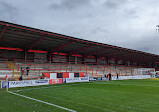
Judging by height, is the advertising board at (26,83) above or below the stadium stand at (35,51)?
below

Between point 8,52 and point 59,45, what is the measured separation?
11797 millimetres

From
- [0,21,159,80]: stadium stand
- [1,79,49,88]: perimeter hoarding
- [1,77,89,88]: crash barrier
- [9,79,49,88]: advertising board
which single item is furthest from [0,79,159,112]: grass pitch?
[0,21,159,80]: stadium stand

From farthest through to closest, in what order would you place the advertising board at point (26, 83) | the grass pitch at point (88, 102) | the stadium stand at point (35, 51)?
the stadium stand at point (35, 51), the advertising board at point (26, 83), the grass pitch at point (88, 102)

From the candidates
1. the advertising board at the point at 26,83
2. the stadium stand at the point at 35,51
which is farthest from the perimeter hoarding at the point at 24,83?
the stadium stand at the point at 35,51

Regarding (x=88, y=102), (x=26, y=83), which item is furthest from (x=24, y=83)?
(x=88, y=102)

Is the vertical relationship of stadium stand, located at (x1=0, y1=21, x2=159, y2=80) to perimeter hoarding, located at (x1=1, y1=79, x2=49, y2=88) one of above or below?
above

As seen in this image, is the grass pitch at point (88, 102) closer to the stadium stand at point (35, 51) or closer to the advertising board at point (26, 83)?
the advertising board at point (26, 83)

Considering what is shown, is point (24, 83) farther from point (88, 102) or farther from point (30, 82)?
point (88, 102)

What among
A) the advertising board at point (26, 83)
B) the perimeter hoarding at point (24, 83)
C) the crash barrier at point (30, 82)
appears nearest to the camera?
the crash barrier at point (30, 82)

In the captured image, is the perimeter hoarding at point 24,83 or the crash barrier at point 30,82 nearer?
the crash barrier at point 30,82

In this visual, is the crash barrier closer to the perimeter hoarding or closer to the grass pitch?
the perimeter hoarding

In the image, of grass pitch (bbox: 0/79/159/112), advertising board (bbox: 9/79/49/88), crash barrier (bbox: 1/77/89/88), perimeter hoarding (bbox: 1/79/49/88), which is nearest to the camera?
grass pitch (bbox: 0/79/159/112)

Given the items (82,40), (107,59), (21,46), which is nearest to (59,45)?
(82,40)

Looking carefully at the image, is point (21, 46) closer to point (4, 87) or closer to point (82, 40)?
point (82, 40)
